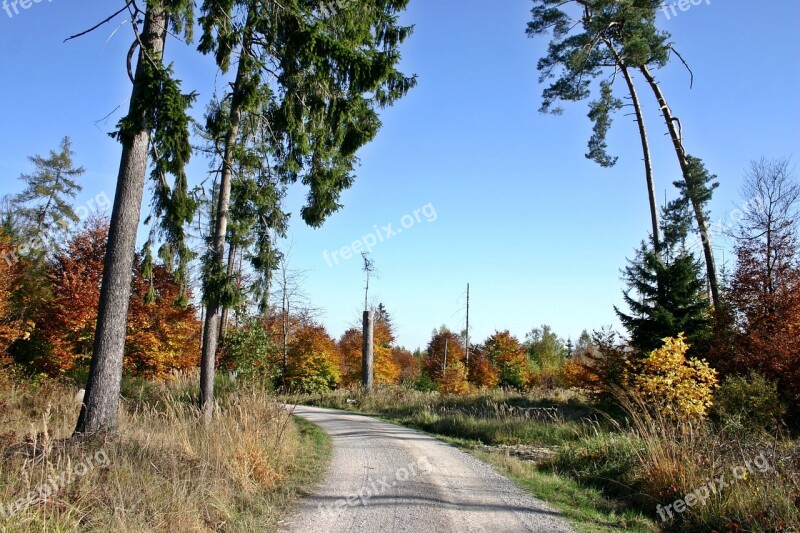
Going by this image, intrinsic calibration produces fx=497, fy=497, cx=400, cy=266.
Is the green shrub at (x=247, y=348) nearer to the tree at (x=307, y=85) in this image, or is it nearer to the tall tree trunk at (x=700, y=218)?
the tree at (x=307, y=85)

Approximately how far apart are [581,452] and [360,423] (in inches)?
313

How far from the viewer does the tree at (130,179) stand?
715 cm

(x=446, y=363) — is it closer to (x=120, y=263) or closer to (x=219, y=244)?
(x=219, y=244)

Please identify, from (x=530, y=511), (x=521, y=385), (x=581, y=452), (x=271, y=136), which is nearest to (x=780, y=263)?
(x=581, y=452)

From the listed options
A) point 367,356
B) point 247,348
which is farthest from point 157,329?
point 367,356

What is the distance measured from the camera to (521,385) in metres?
40.2

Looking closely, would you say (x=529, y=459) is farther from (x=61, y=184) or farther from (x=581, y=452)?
(x=61, y=184)

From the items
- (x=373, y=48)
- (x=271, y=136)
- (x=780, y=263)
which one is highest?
(x=373, y=48)

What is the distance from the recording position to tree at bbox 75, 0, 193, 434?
7148 mm

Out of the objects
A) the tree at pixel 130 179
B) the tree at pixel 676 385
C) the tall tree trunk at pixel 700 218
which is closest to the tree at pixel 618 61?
the tall tree trunk at pixel 700 218

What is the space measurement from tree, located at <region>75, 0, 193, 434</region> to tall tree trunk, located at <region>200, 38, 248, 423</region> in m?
3.65

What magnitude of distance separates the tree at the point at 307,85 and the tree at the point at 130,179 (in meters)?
2.16

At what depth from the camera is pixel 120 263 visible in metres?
7.53

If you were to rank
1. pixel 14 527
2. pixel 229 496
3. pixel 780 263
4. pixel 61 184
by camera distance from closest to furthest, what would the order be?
pixel 14 527
pixel 229 496
pixel 780 263
pixel 61 184
